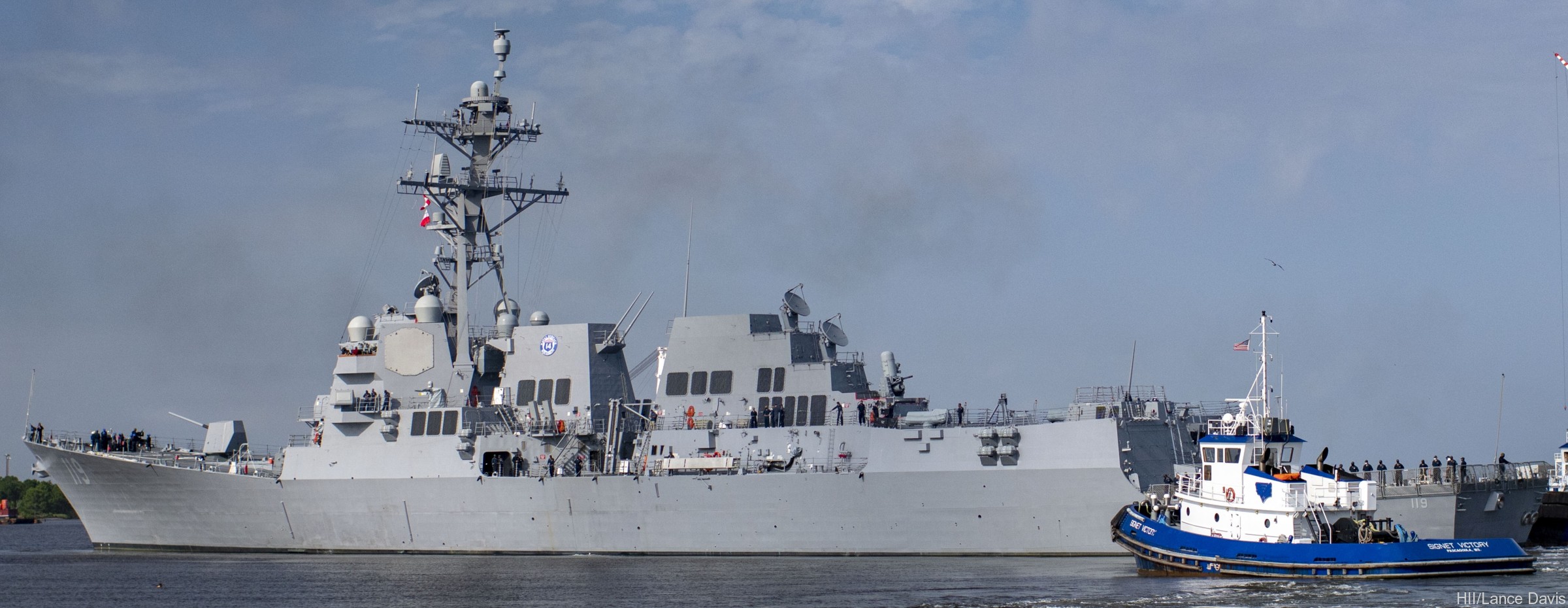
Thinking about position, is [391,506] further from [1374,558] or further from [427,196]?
[1374,558]

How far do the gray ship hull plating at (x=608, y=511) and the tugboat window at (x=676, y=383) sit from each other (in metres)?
2.40

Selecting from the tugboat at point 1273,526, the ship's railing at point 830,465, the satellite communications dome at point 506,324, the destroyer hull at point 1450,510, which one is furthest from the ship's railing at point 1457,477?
the satellite communications dome at point 506,324

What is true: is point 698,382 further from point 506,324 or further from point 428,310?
point 428,310

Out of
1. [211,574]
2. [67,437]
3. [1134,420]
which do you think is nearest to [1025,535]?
[1134,420]

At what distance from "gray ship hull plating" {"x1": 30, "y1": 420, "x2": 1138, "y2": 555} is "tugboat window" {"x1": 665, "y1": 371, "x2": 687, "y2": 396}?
2.40 m

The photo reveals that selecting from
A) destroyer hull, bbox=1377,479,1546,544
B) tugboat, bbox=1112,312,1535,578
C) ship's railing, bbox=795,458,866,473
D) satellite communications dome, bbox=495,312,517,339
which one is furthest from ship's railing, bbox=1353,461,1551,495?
satellite communications dome, bbox=495,312,517,339

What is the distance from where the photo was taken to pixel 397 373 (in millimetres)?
36188

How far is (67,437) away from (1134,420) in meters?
26.5

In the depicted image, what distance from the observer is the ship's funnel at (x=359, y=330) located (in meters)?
36.9

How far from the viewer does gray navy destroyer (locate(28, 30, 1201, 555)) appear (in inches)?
1166

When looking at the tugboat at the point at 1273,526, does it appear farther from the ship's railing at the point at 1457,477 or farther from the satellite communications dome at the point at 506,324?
the satellite communications dome at the point at 506,324

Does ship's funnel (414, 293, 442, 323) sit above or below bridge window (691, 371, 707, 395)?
Result: above

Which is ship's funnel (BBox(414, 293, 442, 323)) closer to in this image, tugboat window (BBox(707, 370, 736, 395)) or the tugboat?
tugboat window (BBox(707, 370, 736, 395))

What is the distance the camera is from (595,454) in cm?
3434
